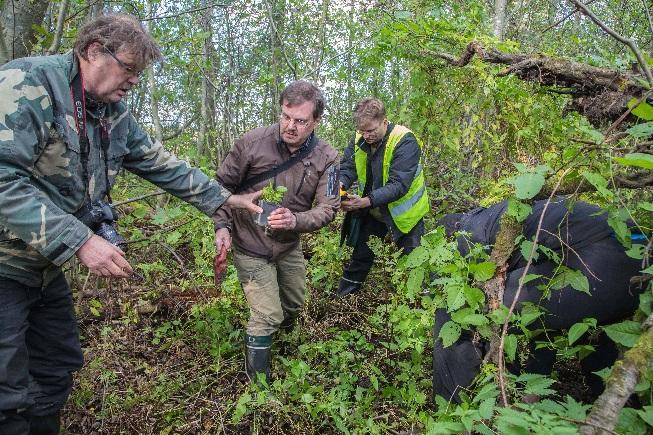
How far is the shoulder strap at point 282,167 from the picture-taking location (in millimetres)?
3613

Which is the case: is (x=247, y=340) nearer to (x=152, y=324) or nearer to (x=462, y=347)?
(x=152, y=324)

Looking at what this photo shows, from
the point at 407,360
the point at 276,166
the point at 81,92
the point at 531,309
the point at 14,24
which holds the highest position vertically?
the point at 14,24

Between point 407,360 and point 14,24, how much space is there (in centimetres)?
360

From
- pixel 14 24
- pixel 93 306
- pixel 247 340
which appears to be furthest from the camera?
pixel 93 306

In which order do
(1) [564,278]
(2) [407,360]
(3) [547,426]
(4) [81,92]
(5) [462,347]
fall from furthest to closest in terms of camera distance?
(2) [407,360] → (5) [462,347] → (4) [81,92] → (1) [564,278] → (3) [547,426]

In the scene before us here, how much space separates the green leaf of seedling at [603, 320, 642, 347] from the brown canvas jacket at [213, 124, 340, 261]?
2.07 m

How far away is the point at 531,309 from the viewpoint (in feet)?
7.13

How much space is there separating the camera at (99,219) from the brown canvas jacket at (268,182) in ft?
3.18

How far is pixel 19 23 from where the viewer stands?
132 inches

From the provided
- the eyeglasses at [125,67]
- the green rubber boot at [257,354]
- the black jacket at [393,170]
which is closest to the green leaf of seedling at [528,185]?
the eyeglasses at [125,67]

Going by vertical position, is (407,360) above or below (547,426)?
below

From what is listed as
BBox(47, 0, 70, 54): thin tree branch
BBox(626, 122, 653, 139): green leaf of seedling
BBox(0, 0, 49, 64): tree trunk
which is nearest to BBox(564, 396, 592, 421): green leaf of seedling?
BBox(626, 122, 653, 139): green leaf of seedling

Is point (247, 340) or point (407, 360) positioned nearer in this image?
point (247, 340)

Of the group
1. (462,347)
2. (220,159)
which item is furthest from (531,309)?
(220,159)
